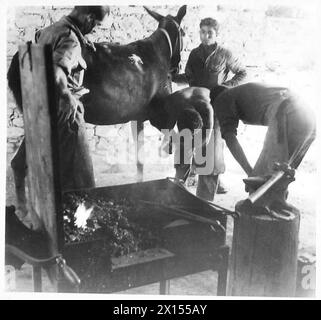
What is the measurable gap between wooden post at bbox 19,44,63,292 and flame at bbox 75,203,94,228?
1.02 feet

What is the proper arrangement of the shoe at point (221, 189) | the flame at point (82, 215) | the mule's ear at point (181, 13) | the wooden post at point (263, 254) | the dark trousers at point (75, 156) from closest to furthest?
1. the flame at point (82, 215)
2. the wooden post at point (263, 254)
3. the dark trousers at point (75, 156)
4. the mule's ear at point (181, 13)
5. the shoe at point (221, 189)

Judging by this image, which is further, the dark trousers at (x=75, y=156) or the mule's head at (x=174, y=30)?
the mule's head at (x=174, y=30)

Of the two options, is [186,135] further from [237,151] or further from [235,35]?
[235,35]

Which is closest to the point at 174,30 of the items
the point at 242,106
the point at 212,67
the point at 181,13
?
the point at 181,13

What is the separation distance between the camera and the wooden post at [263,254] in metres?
3.49

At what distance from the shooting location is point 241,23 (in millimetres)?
3709

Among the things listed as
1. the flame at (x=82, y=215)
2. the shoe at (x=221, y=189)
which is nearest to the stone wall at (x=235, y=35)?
the flame at (x=82, y=215)

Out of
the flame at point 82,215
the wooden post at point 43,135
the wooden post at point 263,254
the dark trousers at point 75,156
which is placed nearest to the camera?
the wooden post at point 43,135

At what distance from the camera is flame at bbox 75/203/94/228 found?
129 inches

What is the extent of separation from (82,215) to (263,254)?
5.01ft

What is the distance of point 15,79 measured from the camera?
12.0ft

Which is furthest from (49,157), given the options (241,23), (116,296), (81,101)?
(241,23)

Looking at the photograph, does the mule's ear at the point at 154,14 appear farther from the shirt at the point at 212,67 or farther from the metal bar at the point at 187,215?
the metal bar at the point at 187,215

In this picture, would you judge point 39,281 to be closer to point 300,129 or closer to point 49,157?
point 49,157
